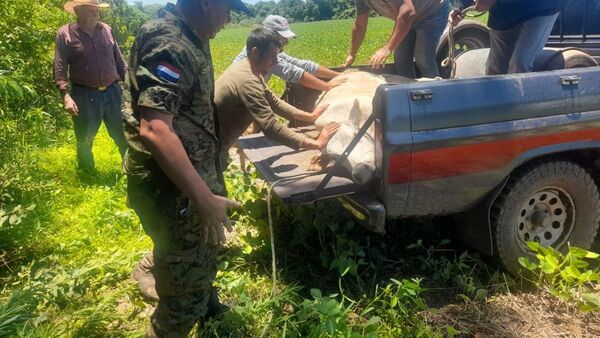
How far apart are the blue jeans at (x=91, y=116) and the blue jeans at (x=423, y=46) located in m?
3.21

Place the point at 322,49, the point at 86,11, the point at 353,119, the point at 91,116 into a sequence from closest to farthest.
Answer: the point at 353,119, the point at 86,11, the point at 91,116, the point at 322,49

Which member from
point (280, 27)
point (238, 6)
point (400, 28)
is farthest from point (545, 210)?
point (280, 27)

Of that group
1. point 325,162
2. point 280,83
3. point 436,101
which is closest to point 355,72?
point 325,162

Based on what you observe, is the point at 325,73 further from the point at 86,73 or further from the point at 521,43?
the point at 86,73

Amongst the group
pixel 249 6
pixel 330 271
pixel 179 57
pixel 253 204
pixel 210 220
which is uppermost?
pixel 249 6

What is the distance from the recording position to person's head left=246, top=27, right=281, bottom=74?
3.33 meters

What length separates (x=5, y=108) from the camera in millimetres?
5109

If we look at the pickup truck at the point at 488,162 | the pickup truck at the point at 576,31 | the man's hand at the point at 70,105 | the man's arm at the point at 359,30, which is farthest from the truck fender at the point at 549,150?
the man's hand at the point at 70,105

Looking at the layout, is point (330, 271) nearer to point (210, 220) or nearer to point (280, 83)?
point (210, 220)

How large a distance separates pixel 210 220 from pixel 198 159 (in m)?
0.42

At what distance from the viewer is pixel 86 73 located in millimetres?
5121

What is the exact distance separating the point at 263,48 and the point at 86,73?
8.97 ft

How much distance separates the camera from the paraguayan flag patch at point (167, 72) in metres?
2.01

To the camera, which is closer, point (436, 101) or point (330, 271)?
point (436, 101)
